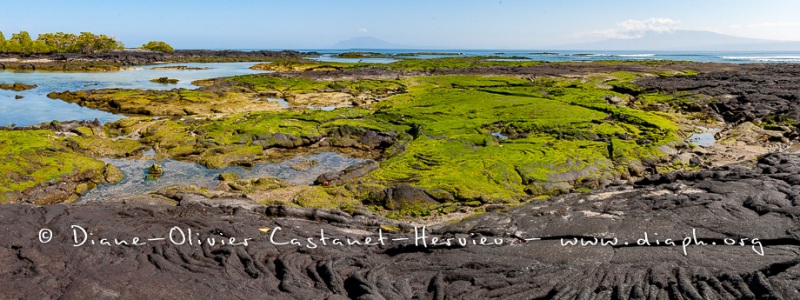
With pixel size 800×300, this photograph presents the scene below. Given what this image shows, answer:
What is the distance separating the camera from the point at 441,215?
11.8 metres

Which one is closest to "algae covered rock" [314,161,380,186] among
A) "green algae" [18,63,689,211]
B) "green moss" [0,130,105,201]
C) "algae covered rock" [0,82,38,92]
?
"green algae" [18,63,689,211]

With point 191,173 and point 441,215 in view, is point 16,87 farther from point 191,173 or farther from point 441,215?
point 441,215

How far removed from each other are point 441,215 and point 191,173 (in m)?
9.32

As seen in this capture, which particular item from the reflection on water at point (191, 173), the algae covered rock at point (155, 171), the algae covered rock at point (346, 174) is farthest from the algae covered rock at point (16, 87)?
the algae covered rock at point (346, 174)

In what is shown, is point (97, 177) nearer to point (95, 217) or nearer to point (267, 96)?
point (95, 217)

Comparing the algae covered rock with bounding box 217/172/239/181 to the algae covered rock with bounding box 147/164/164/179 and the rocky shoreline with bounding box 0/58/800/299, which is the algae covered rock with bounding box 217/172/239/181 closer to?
the rocky shoreline with bounding box 0/58/800/299

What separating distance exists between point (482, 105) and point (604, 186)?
47.2 ft

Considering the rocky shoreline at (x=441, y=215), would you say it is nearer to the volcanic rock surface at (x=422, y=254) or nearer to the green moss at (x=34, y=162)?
the volcanic rock surface at (x=422, y=254)

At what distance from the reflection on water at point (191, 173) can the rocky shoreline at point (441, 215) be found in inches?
29.4

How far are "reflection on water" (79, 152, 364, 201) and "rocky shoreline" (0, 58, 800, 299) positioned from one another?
2.45 ft

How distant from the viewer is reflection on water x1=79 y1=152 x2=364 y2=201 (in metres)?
13.7

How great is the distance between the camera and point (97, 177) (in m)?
14.3

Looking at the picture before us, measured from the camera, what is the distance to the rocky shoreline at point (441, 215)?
6.70 metres

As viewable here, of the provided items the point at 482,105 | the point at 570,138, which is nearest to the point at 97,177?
the point at 570,138
